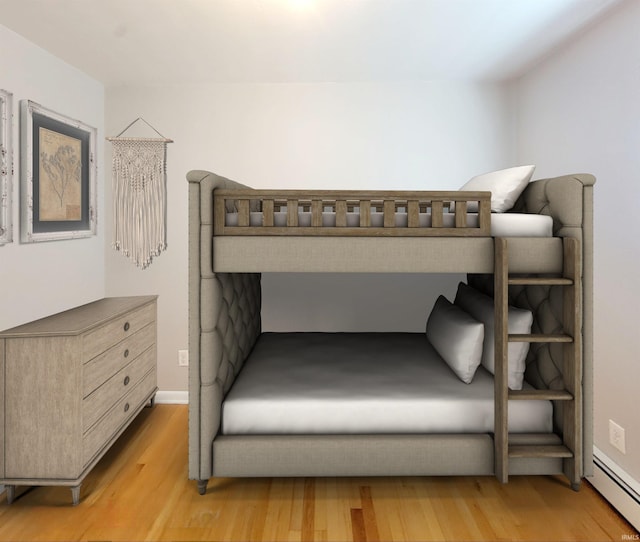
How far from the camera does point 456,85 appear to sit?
11.3ft

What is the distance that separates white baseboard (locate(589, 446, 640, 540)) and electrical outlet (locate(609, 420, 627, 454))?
0.32ft

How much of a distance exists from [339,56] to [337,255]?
1.63 meters

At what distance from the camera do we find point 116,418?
8.31ft

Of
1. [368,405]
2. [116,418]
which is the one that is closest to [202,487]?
[116,418]

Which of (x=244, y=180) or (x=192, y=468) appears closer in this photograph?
(x=192, y=468)

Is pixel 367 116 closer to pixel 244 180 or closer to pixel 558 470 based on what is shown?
pixel 244 180

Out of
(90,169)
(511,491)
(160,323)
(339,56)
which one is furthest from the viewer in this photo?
(160,323)

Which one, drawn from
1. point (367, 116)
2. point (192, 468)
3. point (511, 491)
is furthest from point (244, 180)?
point (511, 491)

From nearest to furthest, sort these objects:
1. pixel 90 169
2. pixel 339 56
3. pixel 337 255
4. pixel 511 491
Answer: pixel 337 255 → pixel 511 491 → pixel 339 56 → pixel 90 169

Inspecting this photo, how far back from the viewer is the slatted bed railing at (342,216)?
202 centimetres

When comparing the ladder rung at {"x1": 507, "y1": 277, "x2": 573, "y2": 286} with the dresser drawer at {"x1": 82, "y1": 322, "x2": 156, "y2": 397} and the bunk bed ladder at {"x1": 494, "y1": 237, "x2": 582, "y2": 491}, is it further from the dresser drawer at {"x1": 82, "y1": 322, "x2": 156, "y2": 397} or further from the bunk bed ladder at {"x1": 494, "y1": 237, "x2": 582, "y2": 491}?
the dresser drawer at {"x1": 82, "y1": 322, "x2": 156, "y2": 397}

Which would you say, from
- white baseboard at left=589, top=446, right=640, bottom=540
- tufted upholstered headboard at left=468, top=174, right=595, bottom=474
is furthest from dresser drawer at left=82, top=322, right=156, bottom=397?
white baseboard at left=589, top=446, right=640, bottom=540

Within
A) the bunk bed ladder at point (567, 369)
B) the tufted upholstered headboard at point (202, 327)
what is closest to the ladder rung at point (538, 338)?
the bunk bed ladder at point (567, 369)

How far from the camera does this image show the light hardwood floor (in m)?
1.88
